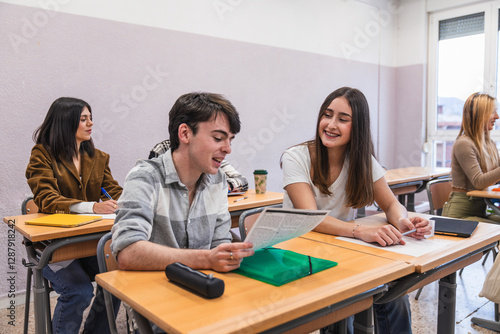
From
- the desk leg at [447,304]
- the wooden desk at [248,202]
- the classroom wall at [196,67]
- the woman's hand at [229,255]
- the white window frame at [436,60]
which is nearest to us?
the woman's hand at [229,255]

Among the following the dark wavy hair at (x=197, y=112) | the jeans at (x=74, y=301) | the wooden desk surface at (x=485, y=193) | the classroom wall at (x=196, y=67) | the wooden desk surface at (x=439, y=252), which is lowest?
the jeans at (x=74, y=301)

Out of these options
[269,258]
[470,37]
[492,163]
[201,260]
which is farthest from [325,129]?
[470,37]

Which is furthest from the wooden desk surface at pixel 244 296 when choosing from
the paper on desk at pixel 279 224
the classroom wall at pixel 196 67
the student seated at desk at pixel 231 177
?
the classroom wall at pixel 196 67

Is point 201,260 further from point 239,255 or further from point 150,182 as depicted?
point 150,182

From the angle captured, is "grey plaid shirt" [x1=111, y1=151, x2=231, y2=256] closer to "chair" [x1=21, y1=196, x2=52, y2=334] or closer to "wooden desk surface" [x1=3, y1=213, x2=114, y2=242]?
"wooden desk surface" [x1=3, y1=213, x2=114, y2=242]

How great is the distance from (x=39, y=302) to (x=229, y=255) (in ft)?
3.79

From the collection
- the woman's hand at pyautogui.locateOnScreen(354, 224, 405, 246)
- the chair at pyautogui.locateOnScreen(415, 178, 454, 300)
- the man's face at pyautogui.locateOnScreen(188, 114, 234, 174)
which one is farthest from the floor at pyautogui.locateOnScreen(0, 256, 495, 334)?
the man's face at pyautogui.locateOnScreen(188, 114, 234, 174)

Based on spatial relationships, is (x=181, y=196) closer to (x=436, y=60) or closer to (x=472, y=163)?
(x=472, y=163)

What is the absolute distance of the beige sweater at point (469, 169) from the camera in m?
2.82

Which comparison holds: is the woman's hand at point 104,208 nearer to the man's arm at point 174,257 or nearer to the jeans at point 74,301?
the jeans at point 74,301

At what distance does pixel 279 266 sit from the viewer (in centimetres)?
112

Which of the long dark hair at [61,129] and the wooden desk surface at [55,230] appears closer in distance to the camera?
the wooden desk surface at [55,230]

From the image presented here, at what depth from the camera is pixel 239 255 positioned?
111 centimetres

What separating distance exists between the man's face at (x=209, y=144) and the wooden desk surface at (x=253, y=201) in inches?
43.0
